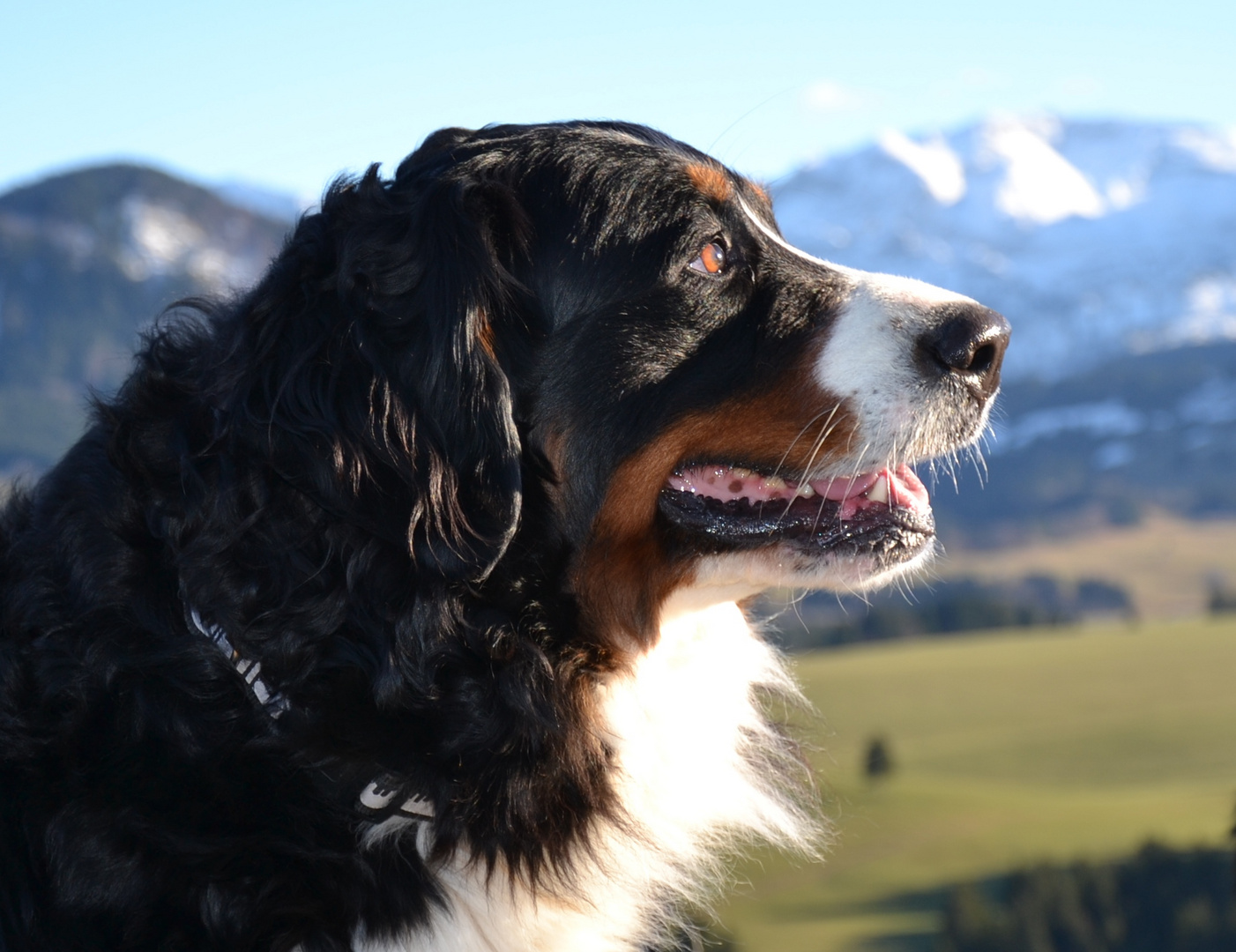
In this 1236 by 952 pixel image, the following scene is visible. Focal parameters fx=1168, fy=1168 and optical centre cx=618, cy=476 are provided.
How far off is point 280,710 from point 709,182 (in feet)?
6.06

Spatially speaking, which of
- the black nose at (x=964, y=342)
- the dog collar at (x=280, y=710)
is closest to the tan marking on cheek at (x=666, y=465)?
the black nose at (x=964, y=342)

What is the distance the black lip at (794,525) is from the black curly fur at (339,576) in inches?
9.8

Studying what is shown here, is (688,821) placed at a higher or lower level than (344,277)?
lower

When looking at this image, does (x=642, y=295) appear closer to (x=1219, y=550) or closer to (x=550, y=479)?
(x=550, y=479)

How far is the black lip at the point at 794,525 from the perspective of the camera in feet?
10.4

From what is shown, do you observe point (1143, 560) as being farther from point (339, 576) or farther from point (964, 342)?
point (339, 576)

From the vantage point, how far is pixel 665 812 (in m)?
3.34

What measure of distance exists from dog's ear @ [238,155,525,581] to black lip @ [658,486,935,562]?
20.4 inches

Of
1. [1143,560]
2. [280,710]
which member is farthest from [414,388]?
[1143,560]

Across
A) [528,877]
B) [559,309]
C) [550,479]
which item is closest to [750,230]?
[559,309]

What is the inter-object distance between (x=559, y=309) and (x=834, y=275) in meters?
0.84

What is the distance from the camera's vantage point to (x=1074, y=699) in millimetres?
55812

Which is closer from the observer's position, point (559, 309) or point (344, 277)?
point (344, 277)

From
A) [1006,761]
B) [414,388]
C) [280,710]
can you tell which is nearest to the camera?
[280,710]
